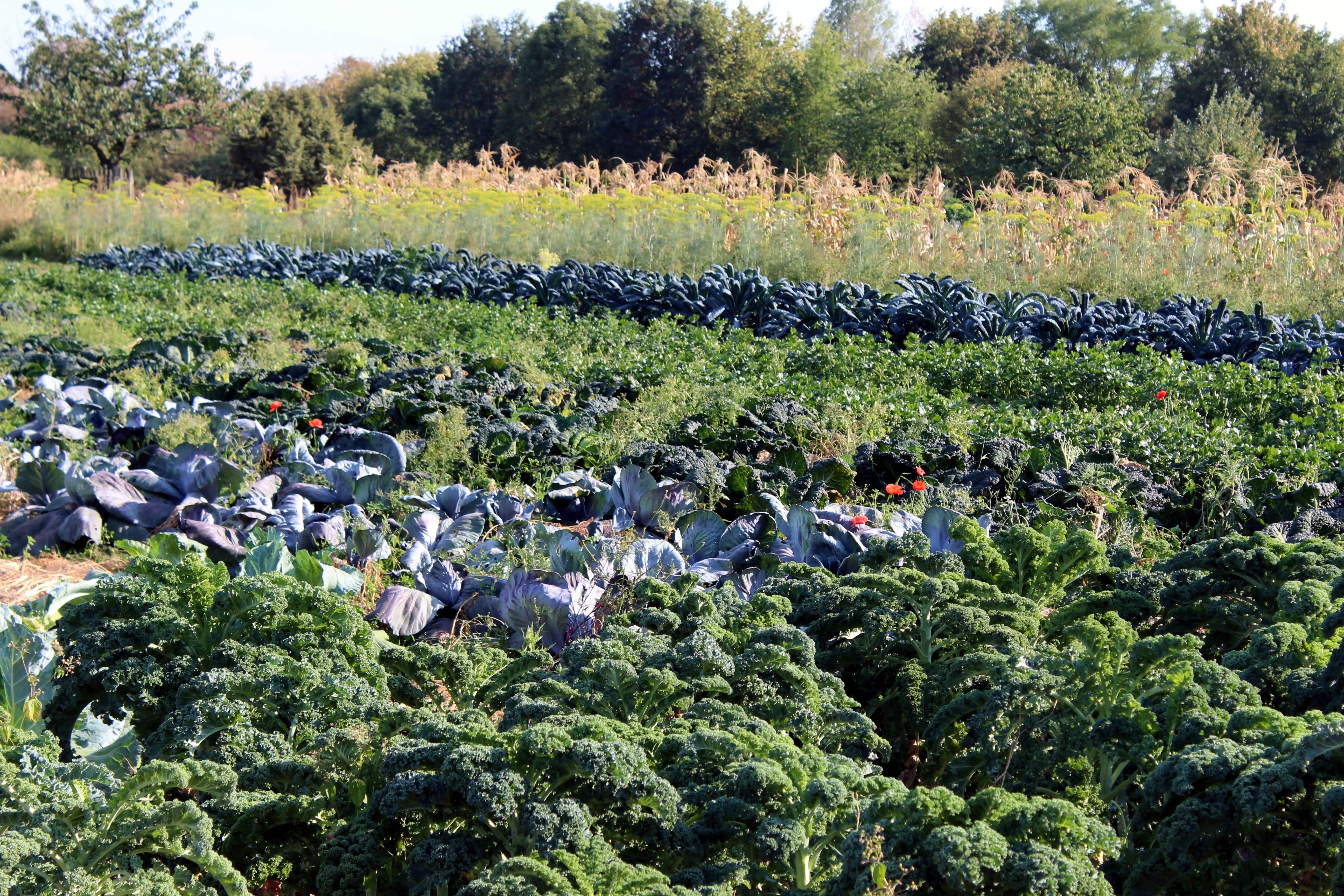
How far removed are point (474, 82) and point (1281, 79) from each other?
26.4 metres

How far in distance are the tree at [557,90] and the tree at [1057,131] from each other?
50.8 ft

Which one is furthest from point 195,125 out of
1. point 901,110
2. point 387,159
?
point 901,110

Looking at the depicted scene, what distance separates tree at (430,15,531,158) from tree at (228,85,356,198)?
7555 millimetres

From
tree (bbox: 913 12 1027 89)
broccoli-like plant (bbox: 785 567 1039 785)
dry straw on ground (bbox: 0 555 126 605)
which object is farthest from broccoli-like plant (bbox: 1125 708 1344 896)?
tree (bbox: 913 12 1027 89)

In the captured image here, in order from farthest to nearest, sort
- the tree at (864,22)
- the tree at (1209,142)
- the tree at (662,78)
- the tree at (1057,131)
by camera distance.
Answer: the tree at (864,22) < the tree at (662,78) < the tree at (1057,131) < the tree at (1209,142)

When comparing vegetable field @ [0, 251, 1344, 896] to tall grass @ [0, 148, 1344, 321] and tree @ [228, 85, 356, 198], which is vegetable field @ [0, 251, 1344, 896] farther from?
tree @ [228, 85, 356, 198]

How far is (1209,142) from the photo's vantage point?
73.5 ft

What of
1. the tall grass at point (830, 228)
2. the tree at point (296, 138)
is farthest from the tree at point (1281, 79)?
the tree at point (296, 138)

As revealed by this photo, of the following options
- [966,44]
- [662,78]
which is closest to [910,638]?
[662,78]

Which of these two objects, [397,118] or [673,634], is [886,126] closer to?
[397,118]

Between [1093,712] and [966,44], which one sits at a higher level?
[966,44]

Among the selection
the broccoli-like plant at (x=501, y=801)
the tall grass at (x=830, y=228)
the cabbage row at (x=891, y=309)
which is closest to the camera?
the broccoli-like plant at (x=501, y=801)

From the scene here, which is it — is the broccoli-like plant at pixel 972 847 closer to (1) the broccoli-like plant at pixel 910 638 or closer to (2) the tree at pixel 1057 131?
(1) the broccoli-like plant at pixel 910 638

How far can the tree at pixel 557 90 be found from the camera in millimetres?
35469
